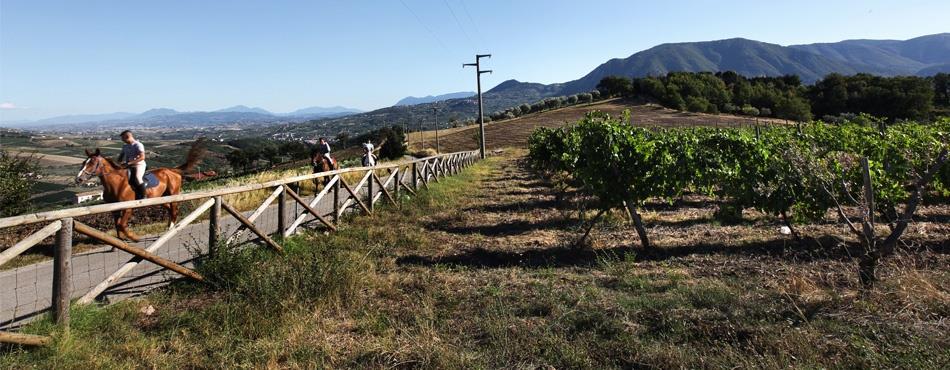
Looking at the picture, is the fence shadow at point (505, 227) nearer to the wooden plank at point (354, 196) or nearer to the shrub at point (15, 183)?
the wooden plank at point (354, 196)

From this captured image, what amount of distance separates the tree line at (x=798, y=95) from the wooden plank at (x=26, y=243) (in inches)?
3024

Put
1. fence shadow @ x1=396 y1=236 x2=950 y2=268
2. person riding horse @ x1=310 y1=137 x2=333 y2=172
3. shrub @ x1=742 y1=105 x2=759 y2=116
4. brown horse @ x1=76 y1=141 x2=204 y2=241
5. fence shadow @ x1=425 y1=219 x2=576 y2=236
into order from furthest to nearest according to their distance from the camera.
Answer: shrub @ x1=742 y1=105 x2=759 y2=116
person riding horse @ x1=310 y1=137 x2=333 y2=172
fence shadow @ x1=425 y1=219 x2=576 y2=236
brown horse @ x1=76 y1=141 x2=204 y2=241
fence shadow @ x1=396 y1=236 x2=950 y2=268

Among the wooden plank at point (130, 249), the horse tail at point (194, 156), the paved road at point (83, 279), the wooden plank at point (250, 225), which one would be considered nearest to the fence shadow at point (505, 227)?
the wooden plank at point (250, 225)

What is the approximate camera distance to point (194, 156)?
10727 millimetres

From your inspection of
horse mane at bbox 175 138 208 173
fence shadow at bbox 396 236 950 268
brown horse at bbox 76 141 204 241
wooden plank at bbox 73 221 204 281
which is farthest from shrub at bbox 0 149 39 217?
fence shadow at bbox 396 236 950 268

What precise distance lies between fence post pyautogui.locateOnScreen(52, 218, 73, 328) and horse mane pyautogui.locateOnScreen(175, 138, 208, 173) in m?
7.46

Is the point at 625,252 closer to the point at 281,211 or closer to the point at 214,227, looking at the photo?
the point at 281,211

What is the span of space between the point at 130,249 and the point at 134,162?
17.4ft

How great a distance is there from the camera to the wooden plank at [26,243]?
10.8ft

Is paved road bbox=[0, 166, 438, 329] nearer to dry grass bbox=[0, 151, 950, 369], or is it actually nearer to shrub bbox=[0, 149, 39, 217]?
dry grass bbox=[0, 151, 950, 369]

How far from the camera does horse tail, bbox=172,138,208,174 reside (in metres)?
10.6

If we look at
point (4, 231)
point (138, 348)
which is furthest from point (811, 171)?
point (4, 231)

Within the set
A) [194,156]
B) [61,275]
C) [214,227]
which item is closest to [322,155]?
[194,156]

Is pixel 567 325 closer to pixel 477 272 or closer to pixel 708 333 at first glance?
pixel 708 333
